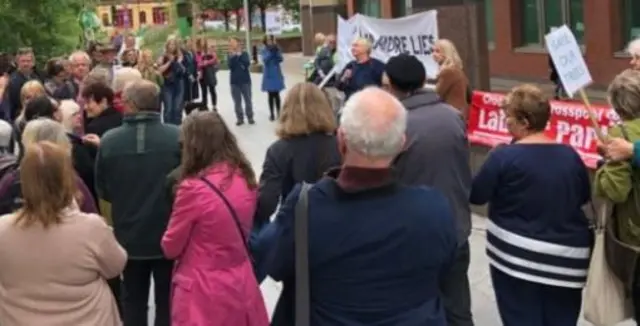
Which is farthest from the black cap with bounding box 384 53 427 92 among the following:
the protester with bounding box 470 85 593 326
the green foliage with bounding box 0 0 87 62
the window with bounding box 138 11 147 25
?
the window with bounding box 138 11 147 25

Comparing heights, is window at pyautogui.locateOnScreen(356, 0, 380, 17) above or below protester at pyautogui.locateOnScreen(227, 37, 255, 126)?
above

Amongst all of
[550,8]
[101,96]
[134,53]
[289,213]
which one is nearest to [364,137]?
[289,213]

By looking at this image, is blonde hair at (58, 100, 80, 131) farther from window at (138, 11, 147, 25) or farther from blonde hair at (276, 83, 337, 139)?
window at (138, 11, 147, 25)

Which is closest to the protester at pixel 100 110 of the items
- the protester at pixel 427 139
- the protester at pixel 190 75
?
the protester at pixel 427 139

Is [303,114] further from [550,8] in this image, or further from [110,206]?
[550,8]

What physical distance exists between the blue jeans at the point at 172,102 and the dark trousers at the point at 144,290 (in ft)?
38.7

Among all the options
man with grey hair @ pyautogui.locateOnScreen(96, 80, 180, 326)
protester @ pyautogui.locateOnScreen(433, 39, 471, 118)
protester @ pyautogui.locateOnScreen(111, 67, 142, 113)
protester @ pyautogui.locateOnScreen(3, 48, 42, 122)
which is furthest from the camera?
protester @ pyautogui.locateOnScreen(3, 48, 42, 122)

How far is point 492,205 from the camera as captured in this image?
5078 millimetres

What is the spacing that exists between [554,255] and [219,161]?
1708 millimetres

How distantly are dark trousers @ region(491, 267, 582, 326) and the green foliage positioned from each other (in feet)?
64.7

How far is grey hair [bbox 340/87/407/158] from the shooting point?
3158mm

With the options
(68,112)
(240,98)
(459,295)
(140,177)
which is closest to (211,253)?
(140,177)

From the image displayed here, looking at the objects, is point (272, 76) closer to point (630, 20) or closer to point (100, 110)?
point (630, 20)

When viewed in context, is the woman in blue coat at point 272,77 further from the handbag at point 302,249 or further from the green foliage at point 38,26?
the handbag at point 302,249
